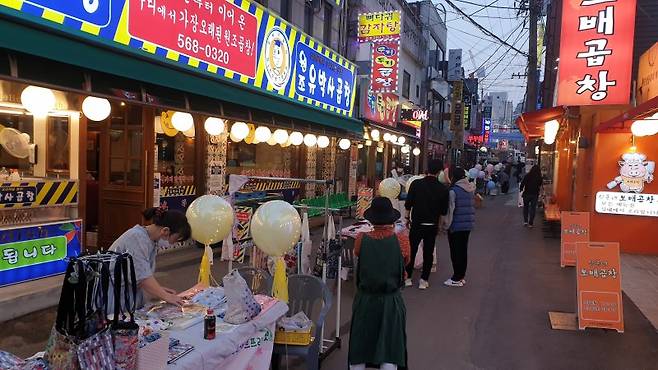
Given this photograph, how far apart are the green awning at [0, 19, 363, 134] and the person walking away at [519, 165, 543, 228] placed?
8.39 metres

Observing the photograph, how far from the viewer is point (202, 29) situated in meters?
7.97

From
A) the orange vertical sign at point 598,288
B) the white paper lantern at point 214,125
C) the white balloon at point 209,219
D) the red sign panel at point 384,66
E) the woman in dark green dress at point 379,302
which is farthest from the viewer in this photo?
the red sign panel at point 384,66

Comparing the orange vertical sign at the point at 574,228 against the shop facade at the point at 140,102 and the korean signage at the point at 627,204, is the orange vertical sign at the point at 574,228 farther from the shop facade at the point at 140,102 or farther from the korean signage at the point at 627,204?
the shop facade at the point at 140,102

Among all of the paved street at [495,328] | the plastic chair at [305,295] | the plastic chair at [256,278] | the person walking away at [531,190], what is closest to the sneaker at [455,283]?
the paved street at [495,328]

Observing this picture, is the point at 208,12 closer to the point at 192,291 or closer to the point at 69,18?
the point at 69,18

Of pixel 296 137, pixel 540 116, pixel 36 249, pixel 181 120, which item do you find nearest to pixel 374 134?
pixel 296 137

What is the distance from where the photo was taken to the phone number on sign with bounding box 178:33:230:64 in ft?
24.7

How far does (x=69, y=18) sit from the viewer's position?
18.1ft

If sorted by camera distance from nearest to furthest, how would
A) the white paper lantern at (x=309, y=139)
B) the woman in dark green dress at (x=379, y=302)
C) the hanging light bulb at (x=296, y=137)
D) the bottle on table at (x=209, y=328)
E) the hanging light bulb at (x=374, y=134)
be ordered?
the bottle on table at (x=209, y=328), the woman in dark green dress at (x=379, y=302), the hanging light bulb at (x=296, y=137), the white paper lantern at (x=309, y=139), the hanging light bulb at (x=374, y=134)

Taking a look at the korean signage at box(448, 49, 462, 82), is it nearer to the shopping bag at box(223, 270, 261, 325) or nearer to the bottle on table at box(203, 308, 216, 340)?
the shopping bag at box(223, 270, 261, 325)

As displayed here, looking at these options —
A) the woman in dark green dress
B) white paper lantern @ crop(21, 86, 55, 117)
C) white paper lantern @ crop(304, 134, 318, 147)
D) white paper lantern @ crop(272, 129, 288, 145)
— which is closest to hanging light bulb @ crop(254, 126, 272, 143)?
white paper lantern @ crop(272, 129, 288, 145)

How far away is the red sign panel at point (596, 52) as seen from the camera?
10242 millimetres

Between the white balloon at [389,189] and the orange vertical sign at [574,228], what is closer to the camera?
the white balloon at [389,189]

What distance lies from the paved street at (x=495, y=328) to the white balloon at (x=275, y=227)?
1.35m
